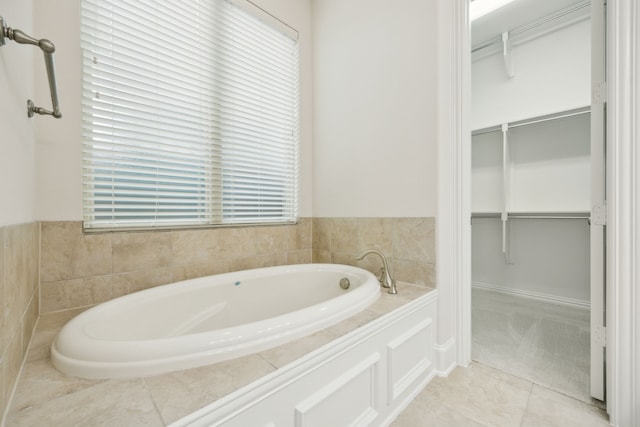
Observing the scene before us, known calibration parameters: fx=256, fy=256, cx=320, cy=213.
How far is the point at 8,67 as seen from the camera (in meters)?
0.69

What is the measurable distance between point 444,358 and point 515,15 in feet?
10.1

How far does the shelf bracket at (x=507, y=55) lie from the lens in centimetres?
264

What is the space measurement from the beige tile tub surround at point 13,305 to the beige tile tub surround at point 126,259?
34cm

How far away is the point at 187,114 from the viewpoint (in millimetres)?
1517

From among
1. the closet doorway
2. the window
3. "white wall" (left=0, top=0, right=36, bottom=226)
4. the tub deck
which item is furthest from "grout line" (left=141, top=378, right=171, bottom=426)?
the closet doorway

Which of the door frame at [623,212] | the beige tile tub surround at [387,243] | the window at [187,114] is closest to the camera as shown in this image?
the door frame at [623,212]

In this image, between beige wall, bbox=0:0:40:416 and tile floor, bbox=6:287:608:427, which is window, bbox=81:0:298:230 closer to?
beige wall, bbox=0:0:40:416

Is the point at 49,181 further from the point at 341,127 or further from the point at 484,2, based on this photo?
the point at 484,2

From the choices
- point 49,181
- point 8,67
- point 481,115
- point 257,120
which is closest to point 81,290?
point 49,181

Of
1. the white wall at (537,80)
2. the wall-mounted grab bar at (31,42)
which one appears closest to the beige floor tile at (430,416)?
the wall-mounted grab bar at (31,42)

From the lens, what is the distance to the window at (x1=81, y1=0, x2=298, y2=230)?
1250mm

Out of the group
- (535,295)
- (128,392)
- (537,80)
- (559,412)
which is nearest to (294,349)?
(128,392)

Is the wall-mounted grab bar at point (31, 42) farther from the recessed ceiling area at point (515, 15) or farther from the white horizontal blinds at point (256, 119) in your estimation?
the recessed ceiling area at point (515, 15)

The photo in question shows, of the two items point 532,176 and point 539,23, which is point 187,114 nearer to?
point 532,176
